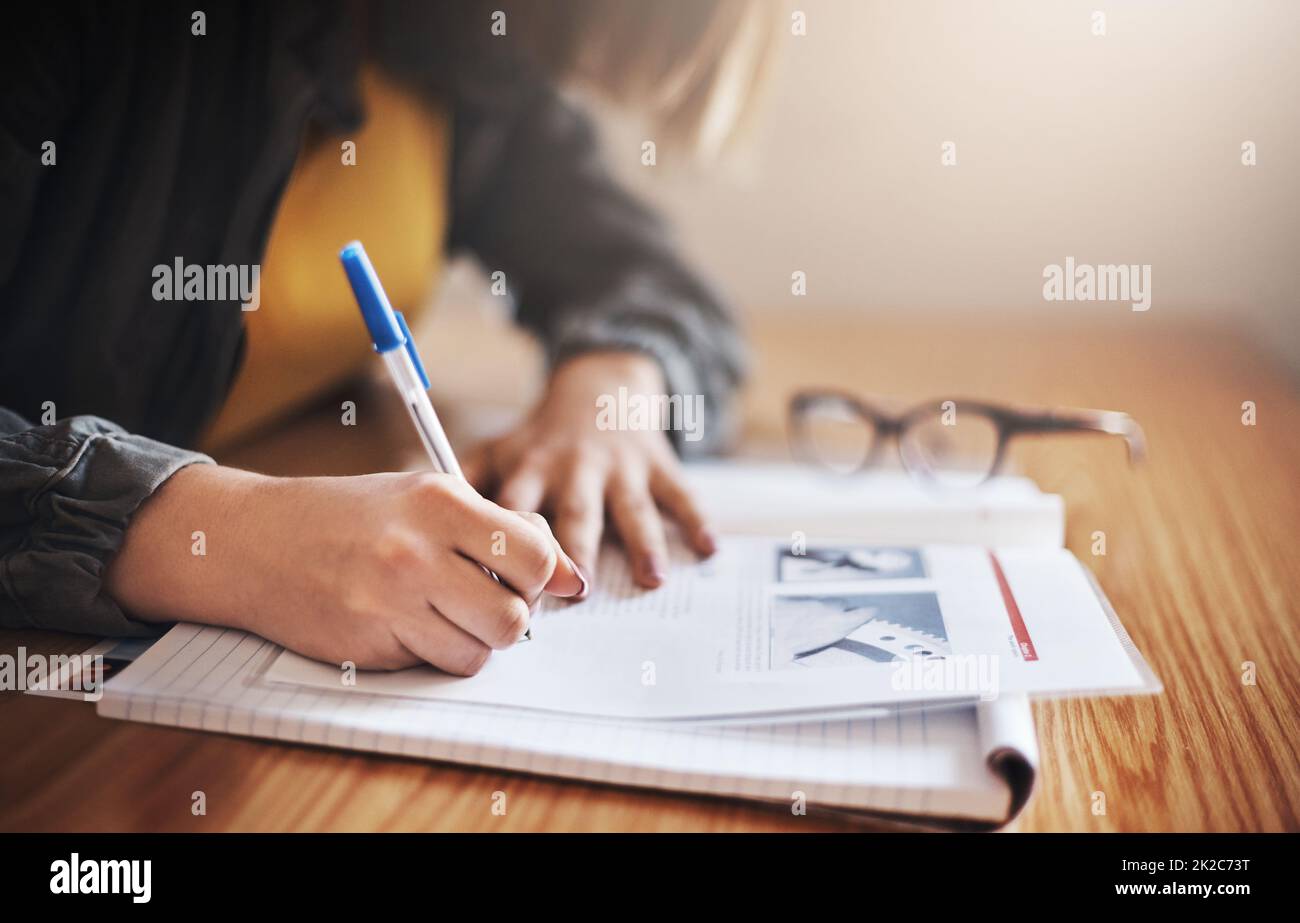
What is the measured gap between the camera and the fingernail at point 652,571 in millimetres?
506

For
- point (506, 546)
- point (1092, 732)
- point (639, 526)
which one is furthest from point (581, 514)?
point (1092, 732)

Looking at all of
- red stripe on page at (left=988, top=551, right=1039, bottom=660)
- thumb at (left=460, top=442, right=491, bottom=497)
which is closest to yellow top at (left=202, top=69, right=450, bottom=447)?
thumb at (left=460, top=442, right=491, bottom=497)

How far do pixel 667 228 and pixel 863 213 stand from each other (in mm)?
563

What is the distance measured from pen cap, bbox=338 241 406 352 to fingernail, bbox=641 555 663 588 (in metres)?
0.17

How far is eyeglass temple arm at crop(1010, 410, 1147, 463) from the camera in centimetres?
70

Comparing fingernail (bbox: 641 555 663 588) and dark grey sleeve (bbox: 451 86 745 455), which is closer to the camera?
fingernail (bbox: 641 555 663 588)

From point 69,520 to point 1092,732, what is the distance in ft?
1.45

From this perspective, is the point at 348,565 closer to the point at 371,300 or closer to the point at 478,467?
the point at 371,300

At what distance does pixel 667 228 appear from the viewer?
3.02ft

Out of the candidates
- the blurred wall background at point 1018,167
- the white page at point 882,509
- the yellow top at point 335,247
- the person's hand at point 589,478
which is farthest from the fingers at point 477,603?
the blurred wall background at point 1018,167

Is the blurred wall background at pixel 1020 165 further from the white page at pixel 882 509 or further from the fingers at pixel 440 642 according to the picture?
the fingers at pixel 440 642

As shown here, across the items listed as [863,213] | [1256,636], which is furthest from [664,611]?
[863,213]

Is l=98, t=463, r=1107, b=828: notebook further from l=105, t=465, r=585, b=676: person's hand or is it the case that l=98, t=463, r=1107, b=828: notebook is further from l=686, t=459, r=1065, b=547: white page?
l=686, t=459, r=1065, b=547: white page

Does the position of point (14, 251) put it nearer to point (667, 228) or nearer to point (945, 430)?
point (667, 228)
